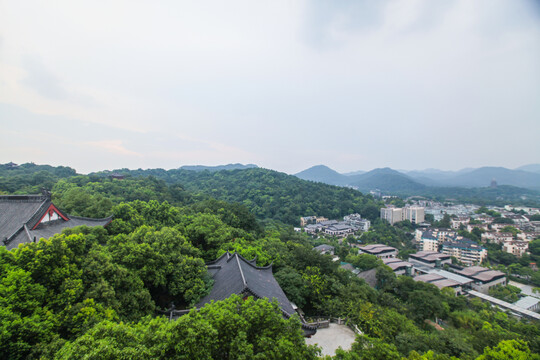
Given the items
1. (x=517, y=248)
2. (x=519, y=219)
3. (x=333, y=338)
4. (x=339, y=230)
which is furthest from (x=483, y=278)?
(x=519, y=219)

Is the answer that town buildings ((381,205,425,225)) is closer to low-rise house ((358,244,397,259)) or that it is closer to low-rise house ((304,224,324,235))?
low-rise house ((304,224,324,235))

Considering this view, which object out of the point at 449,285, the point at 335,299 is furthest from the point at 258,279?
the point at 449,285

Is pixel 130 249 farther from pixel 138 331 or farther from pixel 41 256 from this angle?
pixel 138 331

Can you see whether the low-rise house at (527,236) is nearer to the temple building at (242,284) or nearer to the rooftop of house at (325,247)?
the rooftop of house at (325,247)

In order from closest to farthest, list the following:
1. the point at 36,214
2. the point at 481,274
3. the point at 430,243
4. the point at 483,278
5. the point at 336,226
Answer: the point at 36,214
the point at 483,278
the point at 481,274
the point at 430,243
the point at 336,226

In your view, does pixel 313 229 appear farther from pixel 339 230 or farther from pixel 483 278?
pixel 483 278

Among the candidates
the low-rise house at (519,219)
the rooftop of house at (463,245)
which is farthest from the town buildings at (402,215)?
the rooftop of house at (463,245)
